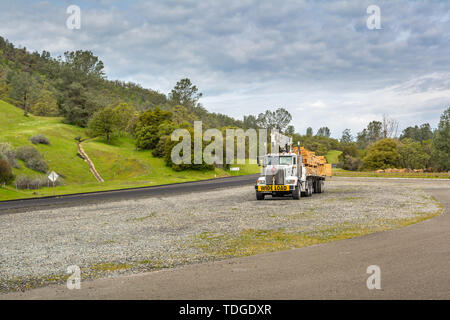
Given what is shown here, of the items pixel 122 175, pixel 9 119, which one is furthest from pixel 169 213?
pixel 9 119

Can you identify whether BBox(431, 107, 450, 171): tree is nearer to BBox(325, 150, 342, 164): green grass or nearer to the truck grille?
the truck grille

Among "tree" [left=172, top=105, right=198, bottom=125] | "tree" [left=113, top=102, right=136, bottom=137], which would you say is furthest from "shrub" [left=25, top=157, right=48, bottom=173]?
"tree" [left=172, top=105, right=198, bottom=125]

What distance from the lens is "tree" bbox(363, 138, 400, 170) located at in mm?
76775

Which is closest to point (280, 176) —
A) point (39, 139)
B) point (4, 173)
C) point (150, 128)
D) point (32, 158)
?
point (4, 173)

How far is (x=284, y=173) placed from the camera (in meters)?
25.5

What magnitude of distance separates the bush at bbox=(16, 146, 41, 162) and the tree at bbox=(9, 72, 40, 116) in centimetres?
5464

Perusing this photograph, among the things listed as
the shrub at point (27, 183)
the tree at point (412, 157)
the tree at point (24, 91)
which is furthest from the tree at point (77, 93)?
the tree at point (412, 157)

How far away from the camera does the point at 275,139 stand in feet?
84.4

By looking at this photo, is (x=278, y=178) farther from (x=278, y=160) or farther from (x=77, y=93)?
(x=77, y=93)

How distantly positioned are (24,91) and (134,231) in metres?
113

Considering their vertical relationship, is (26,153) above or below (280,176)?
above
